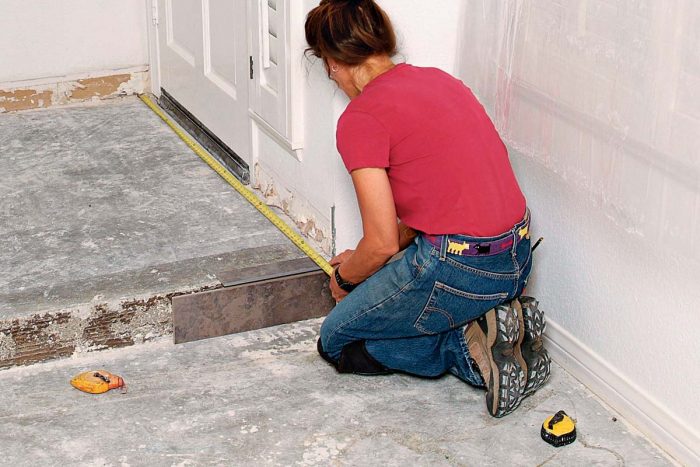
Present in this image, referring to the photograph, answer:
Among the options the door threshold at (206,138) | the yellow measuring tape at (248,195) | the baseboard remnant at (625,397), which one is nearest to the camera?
the baseboard remnant at (625,397)

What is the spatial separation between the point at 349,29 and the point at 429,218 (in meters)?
0.50

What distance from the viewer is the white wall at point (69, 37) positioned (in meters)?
4.33

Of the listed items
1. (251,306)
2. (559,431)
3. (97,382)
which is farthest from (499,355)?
(97,382)

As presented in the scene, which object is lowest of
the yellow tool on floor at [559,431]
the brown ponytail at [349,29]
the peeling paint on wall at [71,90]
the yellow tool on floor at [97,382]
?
the yellow tool on floor at [97,382]

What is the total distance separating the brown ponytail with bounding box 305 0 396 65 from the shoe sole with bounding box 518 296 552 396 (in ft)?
2.53

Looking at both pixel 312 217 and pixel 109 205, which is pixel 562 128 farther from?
pixel 109 205

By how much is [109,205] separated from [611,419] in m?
1.78

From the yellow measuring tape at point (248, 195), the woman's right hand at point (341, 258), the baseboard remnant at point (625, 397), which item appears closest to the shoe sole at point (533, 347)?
the baseboard remnant at point (625, 397)

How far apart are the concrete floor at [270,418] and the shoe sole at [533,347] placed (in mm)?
53

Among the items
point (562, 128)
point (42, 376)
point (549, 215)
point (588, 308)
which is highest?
point (562, 128)

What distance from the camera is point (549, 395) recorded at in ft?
8.98

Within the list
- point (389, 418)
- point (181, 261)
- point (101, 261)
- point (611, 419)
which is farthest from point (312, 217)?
point (611, 419)

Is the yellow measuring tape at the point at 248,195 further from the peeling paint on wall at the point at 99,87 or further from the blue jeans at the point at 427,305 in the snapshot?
the blue jeans at the point at 427,305

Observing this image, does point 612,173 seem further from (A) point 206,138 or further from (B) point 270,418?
(A) point 206,138
